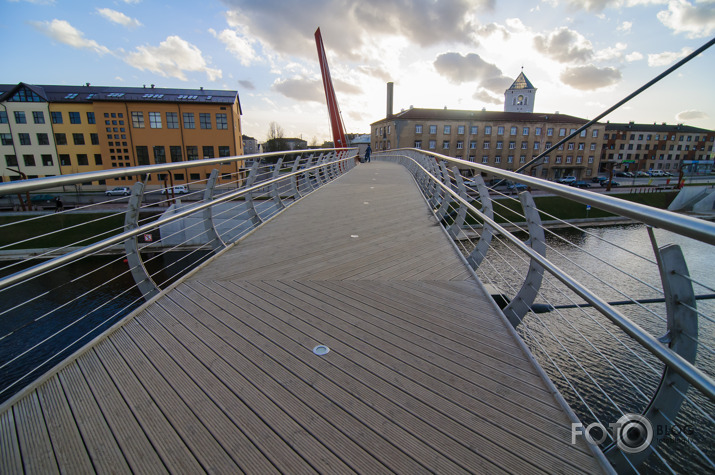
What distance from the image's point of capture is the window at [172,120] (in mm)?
34781

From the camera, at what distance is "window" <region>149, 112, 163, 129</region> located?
114 ft

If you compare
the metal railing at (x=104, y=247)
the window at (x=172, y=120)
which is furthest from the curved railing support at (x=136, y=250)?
the window at (x=172, y=120)

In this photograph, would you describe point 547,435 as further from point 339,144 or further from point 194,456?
point 339,144

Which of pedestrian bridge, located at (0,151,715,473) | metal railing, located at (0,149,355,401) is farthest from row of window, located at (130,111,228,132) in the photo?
pedestrian bridge, located at (0,151,715,473)

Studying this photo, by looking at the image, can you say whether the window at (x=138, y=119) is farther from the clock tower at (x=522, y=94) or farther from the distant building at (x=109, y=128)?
the clock tower at (x=522, y=94)

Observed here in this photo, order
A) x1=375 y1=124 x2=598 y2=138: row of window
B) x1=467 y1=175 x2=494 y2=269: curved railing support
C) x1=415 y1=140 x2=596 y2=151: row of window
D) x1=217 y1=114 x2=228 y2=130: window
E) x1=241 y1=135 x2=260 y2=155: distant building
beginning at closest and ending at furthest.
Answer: x1=467 y1=175 x2=494 y2=269: curved railing support < x1=217 y1=114 x2=228 y2=130: window < x1=375 y1=124 x2=598 y2=138: row of window < x1=415 y1=140 x2=596 y2=151: row of window < x1=241 y1=135 x2=260 y2=155: distant building

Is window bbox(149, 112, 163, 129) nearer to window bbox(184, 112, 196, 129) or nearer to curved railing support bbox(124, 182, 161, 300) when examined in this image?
window bbox(184, 112, 196, 129)

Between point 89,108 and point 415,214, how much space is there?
1777 inches

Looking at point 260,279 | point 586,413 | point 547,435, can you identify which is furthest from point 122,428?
point 586,413

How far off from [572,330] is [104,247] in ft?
46.0

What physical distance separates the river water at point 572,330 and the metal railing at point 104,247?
0.10m

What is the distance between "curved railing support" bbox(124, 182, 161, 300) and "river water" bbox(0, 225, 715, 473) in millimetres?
229

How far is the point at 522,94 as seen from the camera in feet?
192

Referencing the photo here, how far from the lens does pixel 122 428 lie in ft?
4.95
